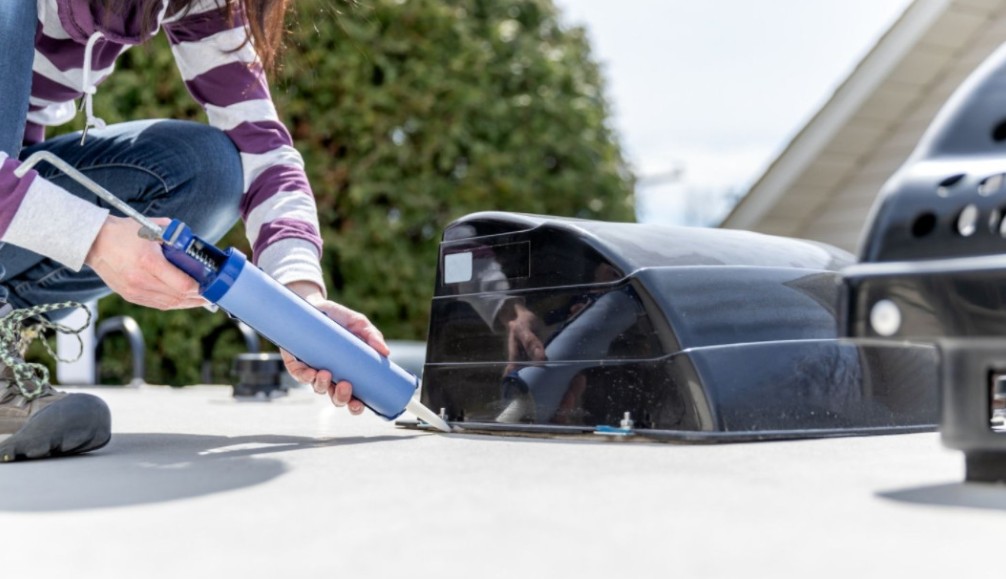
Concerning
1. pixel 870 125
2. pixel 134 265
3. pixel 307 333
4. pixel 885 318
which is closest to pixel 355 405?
pixel 307 333

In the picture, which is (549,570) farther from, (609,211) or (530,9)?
(530,9)

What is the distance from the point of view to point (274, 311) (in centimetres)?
144

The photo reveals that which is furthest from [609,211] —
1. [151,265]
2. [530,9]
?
[151,265]

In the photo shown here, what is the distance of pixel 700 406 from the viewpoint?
152 centimetres

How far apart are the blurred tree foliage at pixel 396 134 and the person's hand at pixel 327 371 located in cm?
323

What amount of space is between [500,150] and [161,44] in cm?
164

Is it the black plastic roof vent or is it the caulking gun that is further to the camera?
the black plastic roof vent

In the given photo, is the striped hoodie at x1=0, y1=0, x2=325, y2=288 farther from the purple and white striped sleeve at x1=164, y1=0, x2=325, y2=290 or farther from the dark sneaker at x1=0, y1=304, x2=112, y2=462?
the dark sneaker at x1=0, y1=304, x2=112, y2=462

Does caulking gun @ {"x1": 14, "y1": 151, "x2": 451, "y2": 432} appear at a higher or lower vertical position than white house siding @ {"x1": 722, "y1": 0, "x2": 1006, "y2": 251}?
lower

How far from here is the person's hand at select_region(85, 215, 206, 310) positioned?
4.54 feet

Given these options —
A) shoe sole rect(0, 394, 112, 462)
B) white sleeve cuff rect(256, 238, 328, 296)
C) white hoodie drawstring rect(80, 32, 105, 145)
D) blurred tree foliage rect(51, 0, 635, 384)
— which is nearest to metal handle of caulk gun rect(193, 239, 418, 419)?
white sleeve cuff rect(256, 238, 328, 296)

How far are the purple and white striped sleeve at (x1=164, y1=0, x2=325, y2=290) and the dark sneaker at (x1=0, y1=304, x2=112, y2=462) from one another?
0.42 meters

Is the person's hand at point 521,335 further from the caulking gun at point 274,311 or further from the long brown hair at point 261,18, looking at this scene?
the long brown hair at point 261,18

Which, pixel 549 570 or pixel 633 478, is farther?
pixel 633 478
